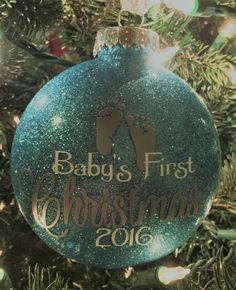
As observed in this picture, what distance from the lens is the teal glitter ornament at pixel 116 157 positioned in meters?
0.47

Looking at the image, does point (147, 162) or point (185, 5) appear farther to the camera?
point (185, 5)

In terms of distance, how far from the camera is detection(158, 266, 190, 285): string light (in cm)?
66

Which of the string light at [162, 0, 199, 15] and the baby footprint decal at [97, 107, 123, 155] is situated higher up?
the string light at [162, 0, 199, 15]

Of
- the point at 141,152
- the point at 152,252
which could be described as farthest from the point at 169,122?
the point at 152,252

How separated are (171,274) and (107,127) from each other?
0.30 m

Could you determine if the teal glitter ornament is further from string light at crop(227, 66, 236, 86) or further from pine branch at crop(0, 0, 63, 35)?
string light at crop(227, 66, 236, 86)

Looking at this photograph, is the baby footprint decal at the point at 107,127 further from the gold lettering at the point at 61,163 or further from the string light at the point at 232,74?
the string light at the point at 232,74

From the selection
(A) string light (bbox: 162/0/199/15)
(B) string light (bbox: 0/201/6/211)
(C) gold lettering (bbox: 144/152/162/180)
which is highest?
(A) string light (bbox: 162/0/199/15)

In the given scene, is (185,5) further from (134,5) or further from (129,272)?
(129,272)

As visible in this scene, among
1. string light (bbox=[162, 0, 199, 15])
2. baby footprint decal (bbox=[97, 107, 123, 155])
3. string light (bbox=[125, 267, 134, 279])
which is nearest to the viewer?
baby footprint decal (bbox=[97, 107, 123, 155])

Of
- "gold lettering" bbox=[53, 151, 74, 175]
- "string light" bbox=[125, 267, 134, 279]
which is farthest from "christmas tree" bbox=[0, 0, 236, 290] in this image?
"gold lettering" bbox=[53, 151, 74, 175]

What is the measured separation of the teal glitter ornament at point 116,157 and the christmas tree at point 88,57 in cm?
18

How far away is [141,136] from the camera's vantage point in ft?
1.53

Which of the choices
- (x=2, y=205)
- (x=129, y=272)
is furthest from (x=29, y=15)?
(x=129, y=272)
